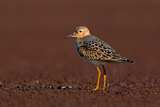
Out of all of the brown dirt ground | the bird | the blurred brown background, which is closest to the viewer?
the brown dirt ground

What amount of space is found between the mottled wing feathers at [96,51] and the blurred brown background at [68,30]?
4425mm

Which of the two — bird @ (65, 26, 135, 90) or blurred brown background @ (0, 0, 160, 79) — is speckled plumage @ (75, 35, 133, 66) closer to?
bird @ (65, 26, 135, 90)

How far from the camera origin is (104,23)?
26.1 metres

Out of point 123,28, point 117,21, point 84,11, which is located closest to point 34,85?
point 123,28

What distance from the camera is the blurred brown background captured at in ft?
50.7

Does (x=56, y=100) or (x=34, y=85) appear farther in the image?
(x=34, y=85)

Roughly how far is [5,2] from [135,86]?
79.0 ft

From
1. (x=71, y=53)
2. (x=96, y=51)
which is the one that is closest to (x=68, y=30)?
(x=71, y=53)

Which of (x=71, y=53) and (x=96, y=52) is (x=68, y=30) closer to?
(x=71, y=53)

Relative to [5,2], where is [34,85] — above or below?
below

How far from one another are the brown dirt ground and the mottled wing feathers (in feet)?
2.86

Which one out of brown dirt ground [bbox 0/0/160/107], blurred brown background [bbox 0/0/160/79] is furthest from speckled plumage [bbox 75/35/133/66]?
blurred brown background [bbox 0/0/160/79]

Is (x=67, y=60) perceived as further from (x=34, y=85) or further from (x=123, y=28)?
(x=123, y=28)

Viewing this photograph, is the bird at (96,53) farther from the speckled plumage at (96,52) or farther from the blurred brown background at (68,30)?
the blurred brown background at (68,30)
